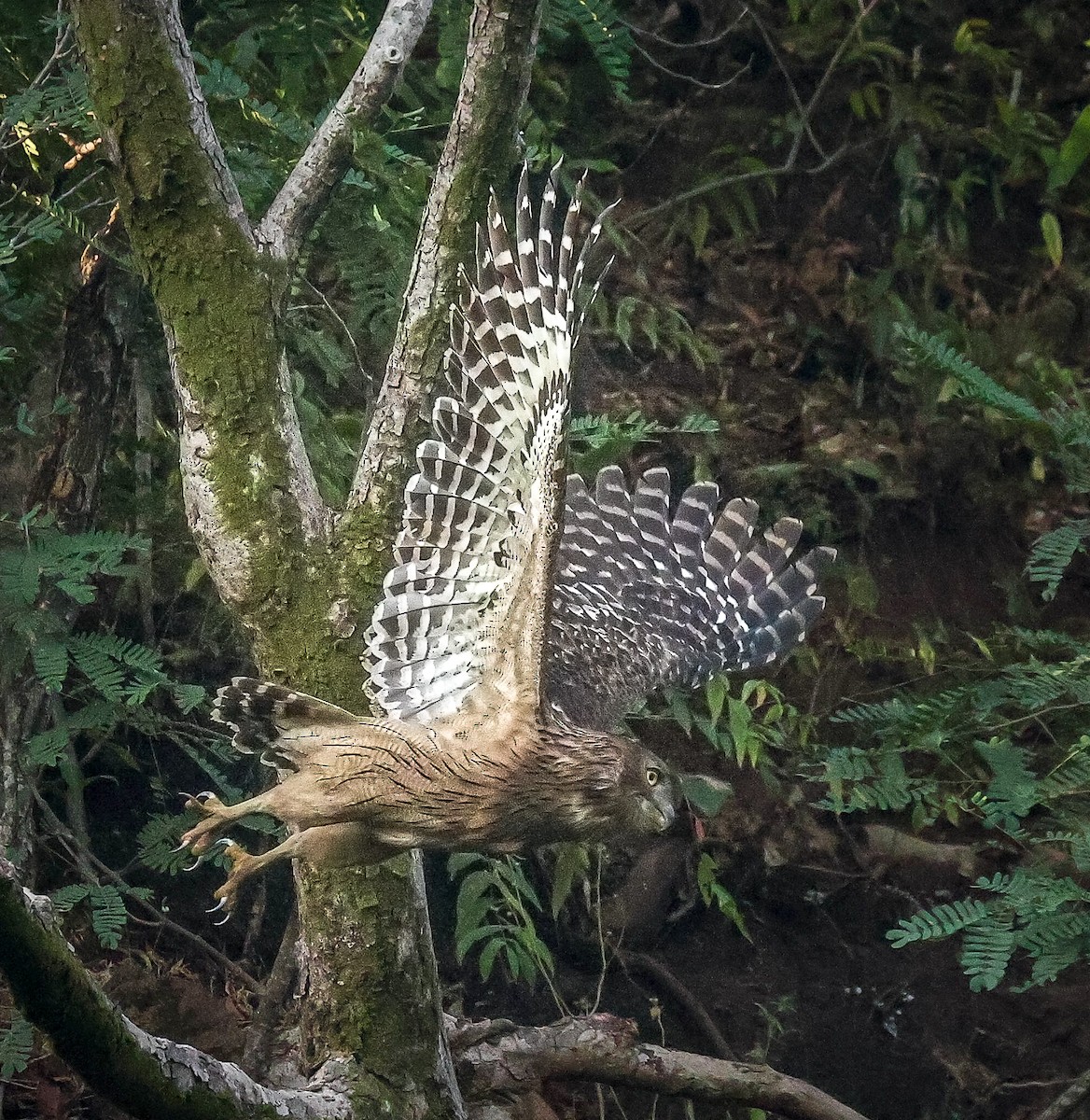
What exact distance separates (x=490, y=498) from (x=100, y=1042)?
147 centimetres

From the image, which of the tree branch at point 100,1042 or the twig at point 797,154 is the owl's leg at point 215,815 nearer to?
the tree branch at point 100,1042

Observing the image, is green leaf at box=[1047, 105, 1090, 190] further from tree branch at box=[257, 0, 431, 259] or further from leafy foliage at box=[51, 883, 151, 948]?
leafy foliage at box=[51, 883, 151, 948]

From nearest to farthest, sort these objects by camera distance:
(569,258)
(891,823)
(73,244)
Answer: (569,258), (73,244), (891,823)

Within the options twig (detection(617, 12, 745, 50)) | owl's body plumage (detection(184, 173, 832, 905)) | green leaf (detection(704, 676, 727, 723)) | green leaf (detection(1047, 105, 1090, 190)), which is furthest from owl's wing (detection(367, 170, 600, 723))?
green leaf (detection(1047, 105, 1090, 190))

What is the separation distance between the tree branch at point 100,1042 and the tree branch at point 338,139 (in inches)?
66.6

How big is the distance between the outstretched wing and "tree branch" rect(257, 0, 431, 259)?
1.21 metres

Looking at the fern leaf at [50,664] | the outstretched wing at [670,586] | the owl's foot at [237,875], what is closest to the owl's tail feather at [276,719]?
the owl's foot at [237,875]

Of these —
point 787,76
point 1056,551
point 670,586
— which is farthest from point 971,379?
point 787,76

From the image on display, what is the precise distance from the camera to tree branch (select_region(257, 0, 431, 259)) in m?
3.35

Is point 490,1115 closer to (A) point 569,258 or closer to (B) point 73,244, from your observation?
(A) point 569,258

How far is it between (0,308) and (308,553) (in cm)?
110

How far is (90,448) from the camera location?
381 cm

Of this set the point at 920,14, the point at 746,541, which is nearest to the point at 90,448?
the point at 746,541

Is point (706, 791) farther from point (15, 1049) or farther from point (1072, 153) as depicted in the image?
point (1072, 153)
